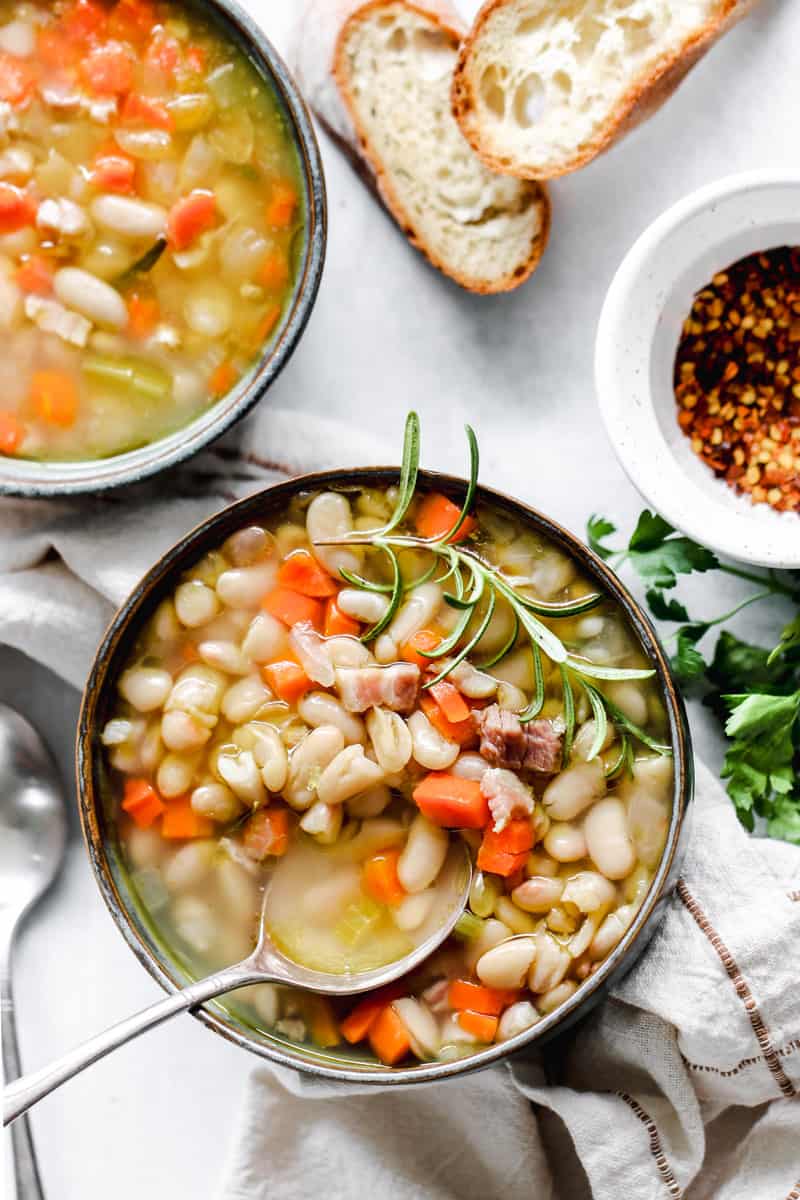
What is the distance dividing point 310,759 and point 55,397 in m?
0.82

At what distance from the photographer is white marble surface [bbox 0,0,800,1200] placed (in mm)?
2453

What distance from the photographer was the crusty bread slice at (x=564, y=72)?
2.28 m

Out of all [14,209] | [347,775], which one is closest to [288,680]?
[347,775]

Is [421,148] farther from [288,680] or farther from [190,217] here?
[288,680]

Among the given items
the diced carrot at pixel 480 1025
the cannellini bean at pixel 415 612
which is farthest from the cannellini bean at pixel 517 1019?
the cannellini bean at pixel 415 612

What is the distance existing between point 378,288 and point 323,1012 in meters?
1.31

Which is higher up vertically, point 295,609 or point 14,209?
point 14,209

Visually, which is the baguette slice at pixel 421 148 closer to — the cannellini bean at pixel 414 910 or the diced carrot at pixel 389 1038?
the cannellini bean at pixel 414 910

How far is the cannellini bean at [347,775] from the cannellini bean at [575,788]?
0.27m

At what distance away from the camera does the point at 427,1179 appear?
242cm

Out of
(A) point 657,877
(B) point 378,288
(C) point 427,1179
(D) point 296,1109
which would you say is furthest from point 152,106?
(C) point 427,1179

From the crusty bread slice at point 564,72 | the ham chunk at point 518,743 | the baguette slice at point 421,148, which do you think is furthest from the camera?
the baguette slice at point 421,148

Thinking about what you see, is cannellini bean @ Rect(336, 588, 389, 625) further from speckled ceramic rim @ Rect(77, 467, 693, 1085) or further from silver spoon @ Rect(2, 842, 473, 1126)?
silver spoon @ Rect(2, 842, 473, 1126)

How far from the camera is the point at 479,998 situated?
209 cm
